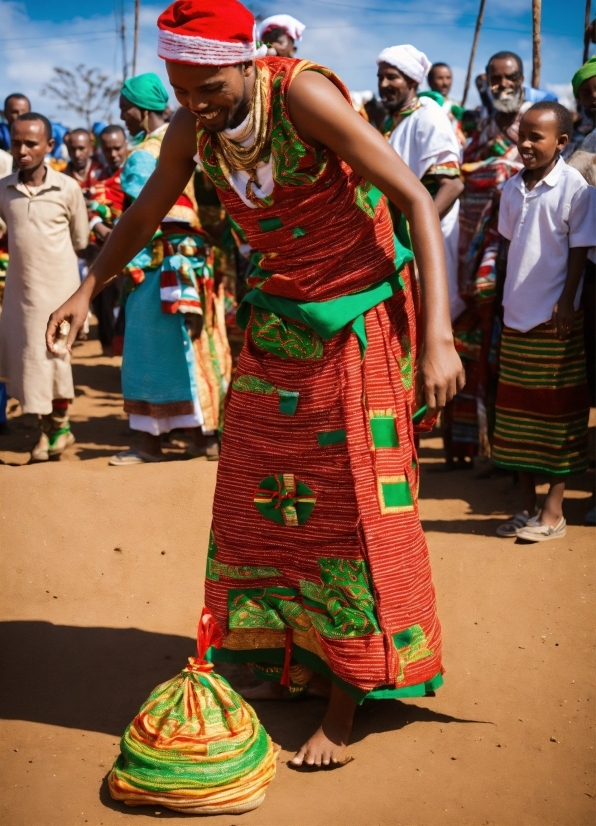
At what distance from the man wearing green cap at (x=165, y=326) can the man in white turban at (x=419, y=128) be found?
1.46 m

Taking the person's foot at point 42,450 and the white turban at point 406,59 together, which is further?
the person's foot at point 42,450

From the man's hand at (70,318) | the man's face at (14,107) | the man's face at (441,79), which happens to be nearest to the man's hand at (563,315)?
Result: the man's hand at (70,318)

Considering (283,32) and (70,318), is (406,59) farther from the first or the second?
(70,318)

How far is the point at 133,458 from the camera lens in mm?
6727

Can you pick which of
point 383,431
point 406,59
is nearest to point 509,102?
point 406,59

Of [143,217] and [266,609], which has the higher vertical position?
[143,217]

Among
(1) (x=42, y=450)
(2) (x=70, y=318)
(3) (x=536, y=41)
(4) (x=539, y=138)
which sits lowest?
(1) (x=42, y=450)

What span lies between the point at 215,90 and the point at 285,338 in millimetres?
798

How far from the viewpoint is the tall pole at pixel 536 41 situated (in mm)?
9633

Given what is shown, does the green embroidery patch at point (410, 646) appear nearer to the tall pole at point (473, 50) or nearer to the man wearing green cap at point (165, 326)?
the man wearing green cap at point (165, 326)

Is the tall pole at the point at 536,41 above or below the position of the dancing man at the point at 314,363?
above

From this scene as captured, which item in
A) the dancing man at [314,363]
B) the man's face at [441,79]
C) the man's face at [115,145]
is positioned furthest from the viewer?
the man's face at [441,79]

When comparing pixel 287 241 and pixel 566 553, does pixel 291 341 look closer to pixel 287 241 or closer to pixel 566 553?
pixel 287 241

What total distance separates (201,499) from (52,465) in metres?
1.15
